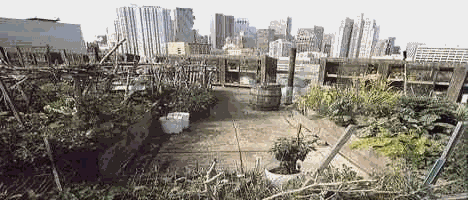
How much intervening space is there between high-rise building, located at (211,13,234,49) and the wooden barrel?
276ft

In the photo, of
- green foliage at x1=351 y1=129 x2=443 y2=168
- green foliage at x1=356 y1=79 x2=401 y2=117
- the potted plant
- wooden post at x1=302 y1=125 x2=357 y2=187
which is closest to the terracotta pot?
the potted plant

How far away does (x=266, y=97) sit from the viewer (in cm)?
707

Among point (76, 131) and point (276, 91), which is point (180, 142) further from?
point (276, 91)

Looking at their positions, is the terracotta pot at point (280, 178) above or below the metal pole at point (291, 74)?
below

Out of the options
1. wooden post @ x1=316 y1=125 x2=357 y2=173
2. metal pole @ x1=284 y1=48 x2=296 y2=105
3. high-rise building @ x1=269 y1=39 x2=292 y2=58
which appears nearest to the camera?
wooden post @ x1=316 y1=125 x2=357 y2=173

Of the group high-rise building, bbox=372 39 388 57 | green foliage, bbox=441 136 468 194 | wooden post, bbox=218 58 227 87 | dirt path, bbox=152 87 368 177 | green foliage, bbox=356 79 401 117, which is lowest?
dirt path, bbox=152 87 368 177

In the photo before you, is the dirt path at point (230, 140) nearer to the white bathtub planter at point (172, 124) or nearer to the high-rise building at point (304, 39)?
the white bathtub planter at point (172, 124)

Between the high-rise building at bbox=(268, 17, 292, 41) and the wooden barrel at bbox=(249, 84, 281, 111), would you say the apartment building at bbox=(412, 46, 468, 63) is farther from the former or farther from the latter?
the high-rise building at bbox=(268, 17, 292, 41)

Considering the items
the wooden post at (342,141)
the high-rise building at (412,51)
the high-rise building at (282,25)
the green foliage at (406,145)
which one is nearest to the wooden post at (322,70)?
the green foliage at (406,145)

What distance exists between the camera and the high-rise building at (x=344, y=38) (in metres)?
48.3

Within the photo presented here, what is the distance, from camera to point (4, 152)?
2373 mm

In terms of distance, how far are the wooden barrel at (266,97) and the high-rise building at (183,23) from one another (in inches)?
2432

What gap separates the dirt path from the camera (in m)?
3.77

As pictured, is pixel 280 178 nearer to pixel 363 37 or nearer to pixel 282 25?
pixel 363 37
